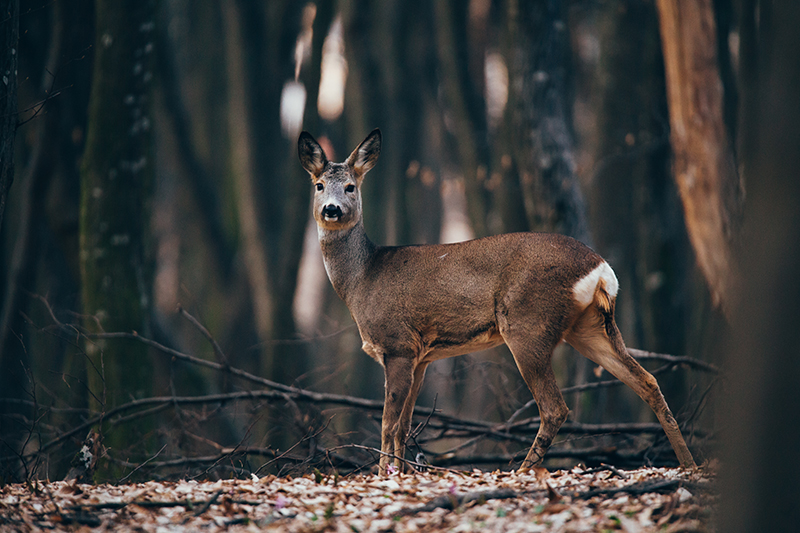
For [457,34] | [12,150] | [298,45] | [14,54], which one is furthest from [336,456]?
[298,45]

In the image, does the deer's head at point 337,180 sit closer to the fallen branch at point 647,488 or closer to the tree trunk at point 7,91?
the tree trunk at point 7,91

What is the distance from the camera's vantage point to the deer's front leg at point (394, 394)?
228 inches

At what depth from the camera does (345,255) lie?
21.3 feet

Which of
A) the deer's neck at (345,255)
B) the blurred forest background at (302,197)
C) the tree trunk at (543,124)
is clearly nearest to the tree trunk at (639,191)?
the blurred forest background at (302,197)

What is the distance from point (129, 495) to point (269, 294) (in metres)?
8.52

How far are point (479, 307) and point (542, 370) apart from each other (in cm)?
68

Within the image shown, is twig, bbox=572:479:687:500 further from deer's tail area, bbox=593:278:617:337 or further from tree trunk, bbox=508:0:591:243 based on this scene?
tree trunk, bbox=508:0:591:243

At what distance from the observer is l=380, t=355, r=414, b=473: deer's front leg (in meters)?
5.78

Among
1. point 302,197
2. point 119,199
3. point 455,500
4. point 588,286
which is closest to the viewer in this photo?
point 455,500

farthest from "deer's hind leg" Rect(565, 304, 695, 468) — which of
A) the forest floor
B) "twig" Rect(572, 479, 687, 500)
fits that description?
"twig" Rect(572, 479, 687, 500)

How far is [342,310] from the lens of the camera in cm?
1658

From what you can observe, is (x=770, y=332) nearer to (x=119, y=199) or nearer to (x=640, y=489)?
(x=640, y=489)

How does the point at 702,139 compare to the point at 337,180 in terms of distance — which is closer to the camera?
the point at 337,180

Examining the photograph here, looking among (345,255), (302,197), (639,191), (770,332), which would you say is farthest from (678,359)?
(302,197)
